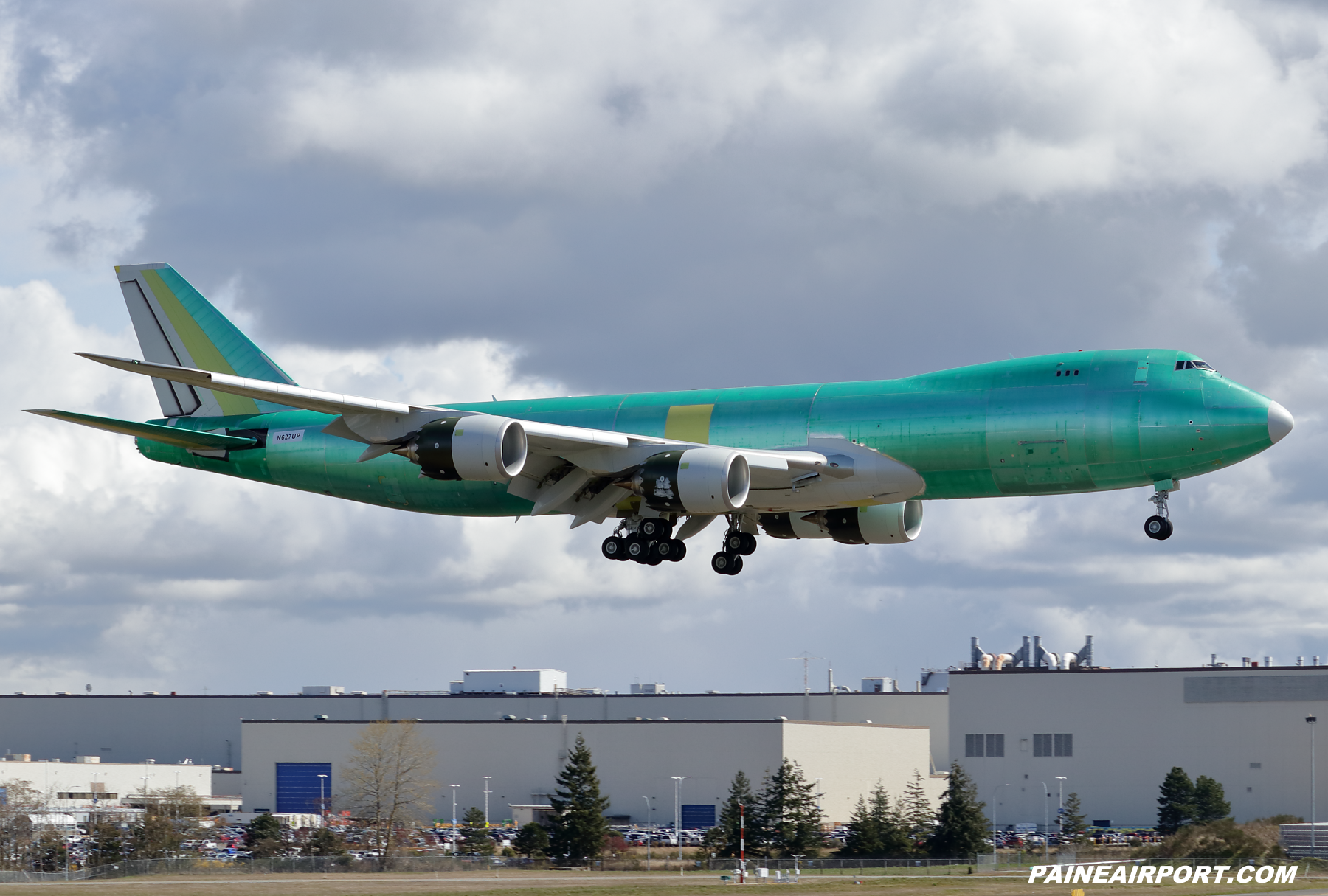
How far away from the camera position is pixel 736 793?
123 m

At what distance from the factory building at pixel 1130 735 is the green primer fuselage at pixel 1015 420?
97.4 meters

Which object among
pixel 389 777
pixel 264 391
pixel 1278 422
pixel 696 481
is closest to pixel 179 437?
pixel 264 391

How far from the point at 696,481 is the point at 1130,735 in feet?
Answer: 346

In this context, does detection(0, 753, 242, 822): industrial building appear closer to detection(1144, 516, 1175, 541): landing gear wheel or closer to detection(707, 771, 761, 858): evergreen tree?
detection(707, 771, 761, 858): evergreen tree

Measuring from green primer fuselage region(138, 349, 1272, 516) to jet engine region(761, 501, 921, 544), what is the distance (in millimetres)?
6037

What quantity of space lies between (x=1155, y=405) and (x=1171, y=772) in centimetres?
9295

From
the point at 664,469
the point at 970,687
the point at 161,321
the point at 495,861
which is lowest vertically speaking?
the point at 495,861

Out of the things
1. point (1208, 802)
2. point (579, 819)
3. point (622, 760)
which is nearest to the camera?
point (579, 819)

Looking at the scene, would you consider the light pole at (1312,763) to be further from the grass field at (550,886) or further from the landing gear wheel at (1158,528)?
the landing gear wheel at (1158,528)

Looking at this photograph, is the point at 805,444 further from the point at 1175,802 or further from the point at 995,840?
the point at 1175,802

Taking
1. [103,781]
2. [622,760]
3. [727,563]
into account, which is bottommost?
[103,781]

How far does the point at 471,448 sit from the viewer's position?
161 feet

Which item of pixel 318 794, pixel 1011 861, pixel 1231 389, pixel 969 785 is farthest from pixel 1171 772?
pixel 1231 389

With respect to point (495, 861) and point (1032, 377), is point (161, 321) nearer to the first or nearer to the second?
point (1032, 377)
